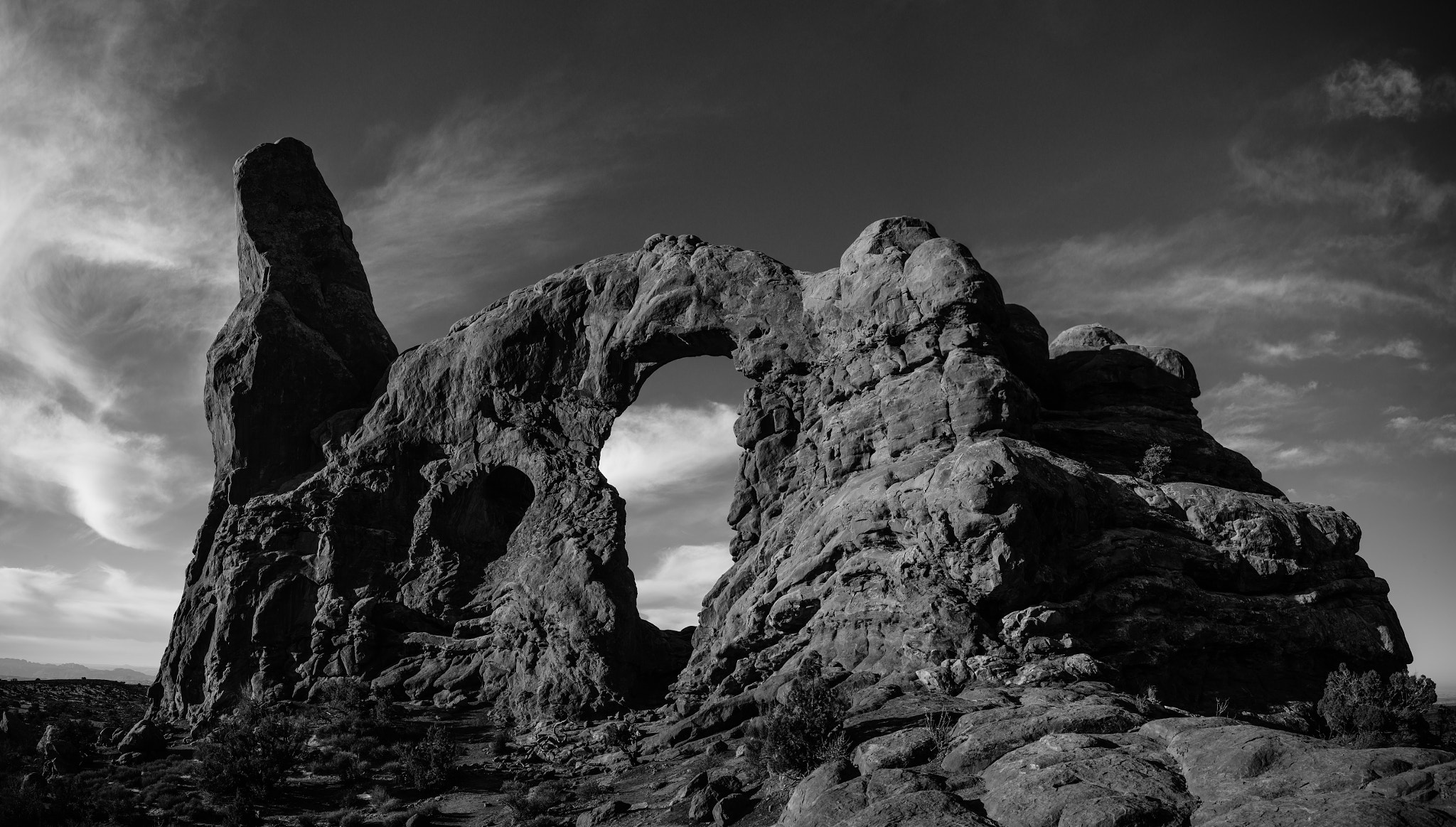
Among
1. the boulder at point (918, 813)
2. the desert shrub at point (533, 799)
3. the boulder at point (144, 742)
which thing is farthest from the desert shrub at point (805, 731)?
the boulder at point (144, 742)

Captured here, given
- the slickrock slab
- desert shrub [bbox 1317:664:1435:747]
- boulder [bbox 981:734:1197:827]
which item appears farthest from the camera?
desert shrub [bbox 1317:664:1435:747]

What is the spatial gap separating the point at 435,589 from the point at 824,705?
1210 inches

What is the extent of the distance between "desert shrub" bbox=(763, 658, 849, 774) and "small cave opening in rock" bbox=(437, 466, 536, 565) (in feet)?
92.5

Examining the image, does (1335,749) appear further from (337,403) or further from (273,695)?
(337,403)

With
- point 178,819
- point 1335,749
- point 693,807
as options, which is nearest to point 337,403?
point 178,819

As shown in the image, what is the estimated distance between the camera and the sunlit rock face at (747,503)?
108ft

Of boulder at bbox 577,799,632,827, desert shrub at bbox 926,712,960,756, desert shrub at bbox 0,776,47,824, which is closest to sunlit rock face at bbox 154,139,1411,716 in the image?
desert shrub at bbox 926,712,960,756

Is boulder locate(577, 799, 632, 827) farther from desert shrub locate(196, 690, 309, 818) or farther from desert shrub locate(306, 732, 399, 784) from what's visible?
desert shrub locate(196, 690, 309, 818)

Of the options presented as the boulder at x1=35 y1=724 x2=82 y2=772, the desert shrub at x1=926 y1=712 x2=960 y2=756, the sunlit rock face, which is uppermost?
the sunlit rock face

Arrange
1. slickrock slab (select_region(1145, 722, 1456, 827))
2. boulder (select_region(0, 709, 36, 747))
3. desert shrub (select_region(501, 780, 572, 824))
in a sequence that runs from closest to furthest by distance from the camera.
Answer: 1. slickrock slab (select_region(1145, 722, 1456, 827))
2. desert shrub (select_region(501, 780, 572, 824))
3. boulder (select_region(0, 709, 36, 747))

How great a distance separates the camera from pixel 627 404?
51.9 meters

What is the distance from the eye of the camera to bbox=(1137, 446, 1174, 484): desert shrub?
38.4 m

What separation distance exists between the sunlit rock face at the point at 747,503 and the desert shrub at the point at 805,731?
503cm

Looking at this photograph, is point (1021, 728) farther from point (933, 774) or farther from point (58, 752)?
point (58, 752)
